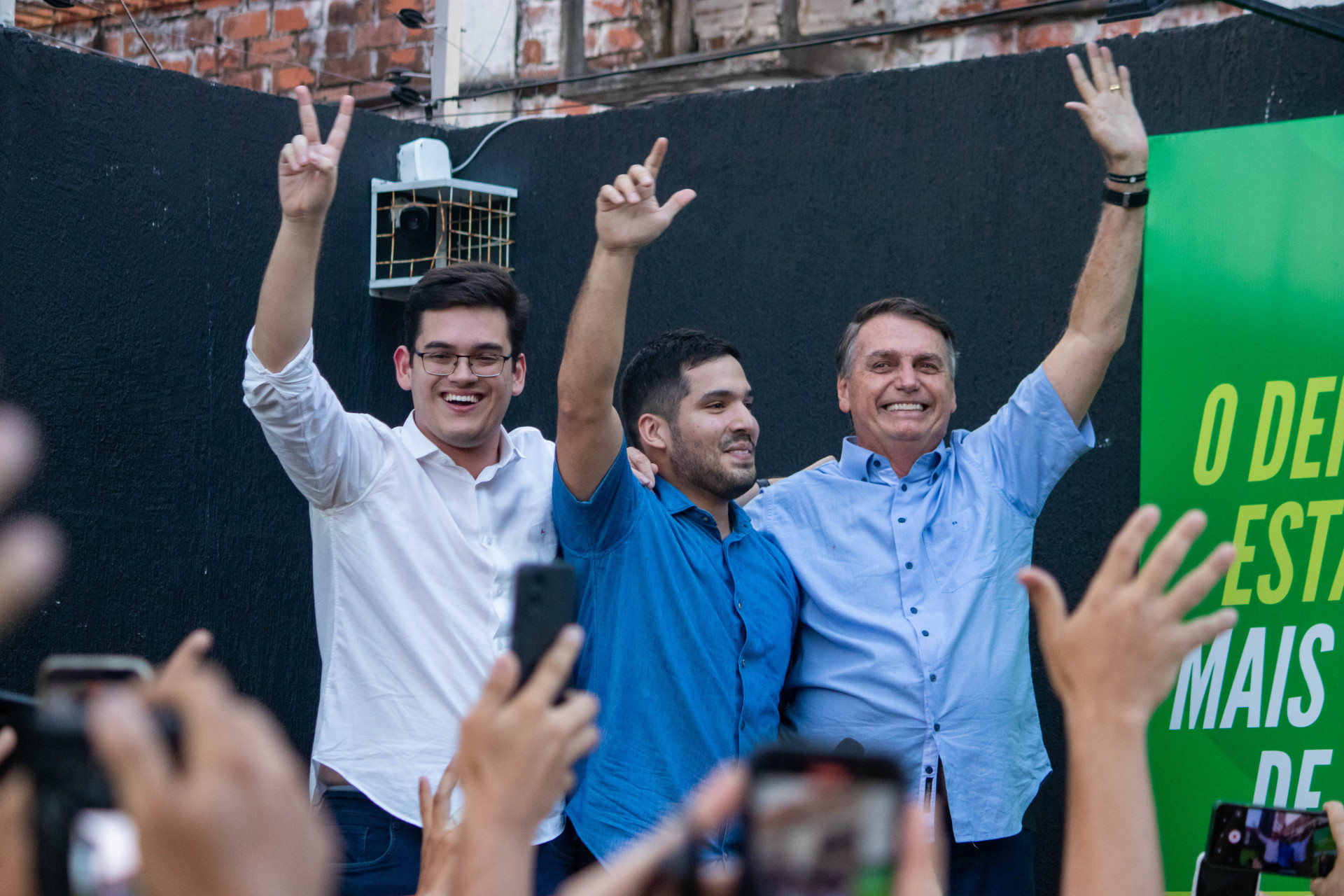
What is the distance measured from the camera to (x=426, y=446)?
2.72m

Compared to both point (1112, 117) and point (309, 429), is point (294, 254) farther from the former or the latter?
point (1112, 117)

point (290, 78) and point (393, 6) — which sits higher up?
point (393, 6)

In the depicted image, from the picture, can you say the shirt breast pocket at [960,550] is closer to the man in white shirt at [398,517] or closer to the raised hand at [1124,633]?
the man in white shirt at [398,517]

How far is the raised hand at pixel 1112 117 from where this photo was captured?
2645 millimetres

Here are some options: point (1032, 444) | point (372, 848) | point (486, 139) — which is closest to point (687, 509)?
point (1032, 444)

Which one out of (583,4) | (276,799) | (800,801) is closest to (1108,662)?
(800,801)

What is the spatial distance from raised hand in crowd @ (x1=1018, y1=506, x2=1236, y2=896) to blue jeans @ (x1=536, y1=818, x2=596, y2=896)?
161cm

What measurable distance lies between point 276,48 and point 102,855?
4861mm

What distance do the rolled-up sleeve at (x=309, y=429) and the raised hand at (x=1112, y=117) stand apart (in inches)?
61.8

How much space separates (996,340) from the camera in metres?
3.42

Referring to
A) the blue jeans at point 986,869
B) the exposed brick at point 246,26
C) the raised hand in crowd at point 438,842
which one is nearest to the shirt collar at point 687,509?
the blue jeans at point 986,869

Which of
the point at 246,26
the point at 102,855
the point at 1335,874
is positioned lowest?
the point at 1335,874

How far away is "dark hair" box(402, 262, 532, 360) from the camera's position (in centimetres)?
280

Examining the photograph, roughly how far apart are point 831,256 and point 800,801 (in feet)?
9.99
